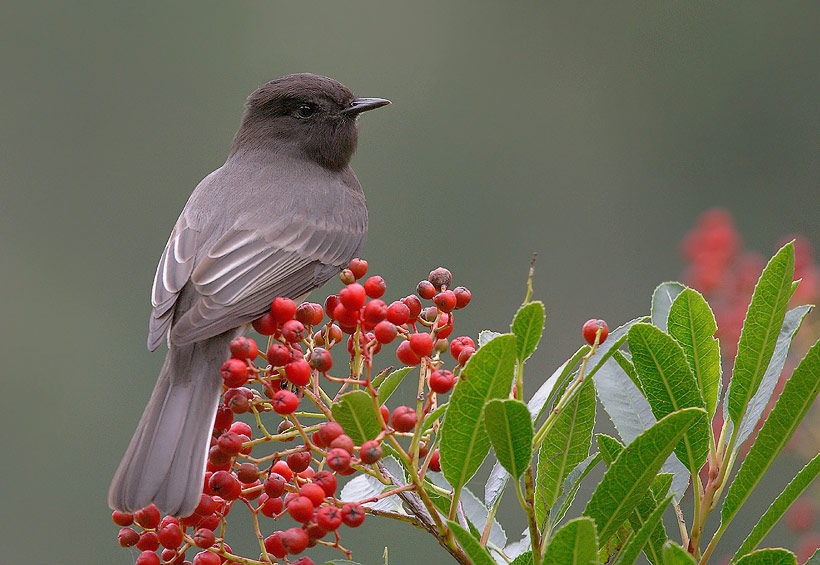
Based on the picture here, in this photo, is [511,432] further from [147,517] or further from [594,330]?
[147,517]

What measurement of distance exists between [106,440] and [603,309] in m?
6.85

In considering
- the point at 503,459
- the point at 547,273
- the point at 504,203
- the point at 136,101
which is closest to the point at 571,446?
the point at 503,459

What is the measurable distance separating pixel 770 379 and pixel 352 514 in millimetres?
920

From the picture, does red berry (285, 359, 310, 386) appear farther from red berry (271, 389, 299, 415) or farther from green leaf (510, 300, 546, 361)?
green leaf (510, 300, 546, 361)

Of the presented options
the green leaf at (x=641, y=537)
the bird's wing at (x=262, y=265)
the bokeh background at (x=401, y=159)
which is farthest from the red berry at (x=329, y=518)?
the bokeh background at (x=401, y=159)

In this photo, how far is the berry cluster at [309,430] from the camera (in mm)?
2148

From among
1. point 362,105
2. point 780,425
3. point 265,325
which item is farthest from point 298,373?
point 362,105

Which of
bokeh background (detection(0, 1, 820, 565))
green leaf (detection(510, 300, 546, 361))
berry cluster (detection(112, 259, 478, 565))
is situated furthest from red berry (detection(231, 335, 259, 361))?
bokeh background (detection(0, 1, 820, 565))

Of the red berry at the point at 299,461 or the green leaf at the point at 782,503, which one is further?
the red berry at the point at 299,461

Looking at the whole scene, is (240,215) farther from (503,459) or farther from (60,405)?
(60,405)

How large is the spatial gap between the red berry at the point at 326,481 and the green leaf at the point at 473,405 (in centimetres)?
24

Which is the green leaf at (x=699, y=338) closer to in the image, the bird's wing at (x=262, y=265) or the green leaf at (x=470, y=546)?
the green leaf at (x=470, y=546)

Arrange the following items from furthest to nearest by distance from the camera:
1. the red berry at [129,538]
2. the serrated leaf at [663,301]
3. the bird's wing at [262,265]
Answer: the bird's wing at [262,265]
the serrated leaf at [663,301]
the red berry at [129,538]

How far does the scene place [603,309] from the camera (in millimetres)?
14656
